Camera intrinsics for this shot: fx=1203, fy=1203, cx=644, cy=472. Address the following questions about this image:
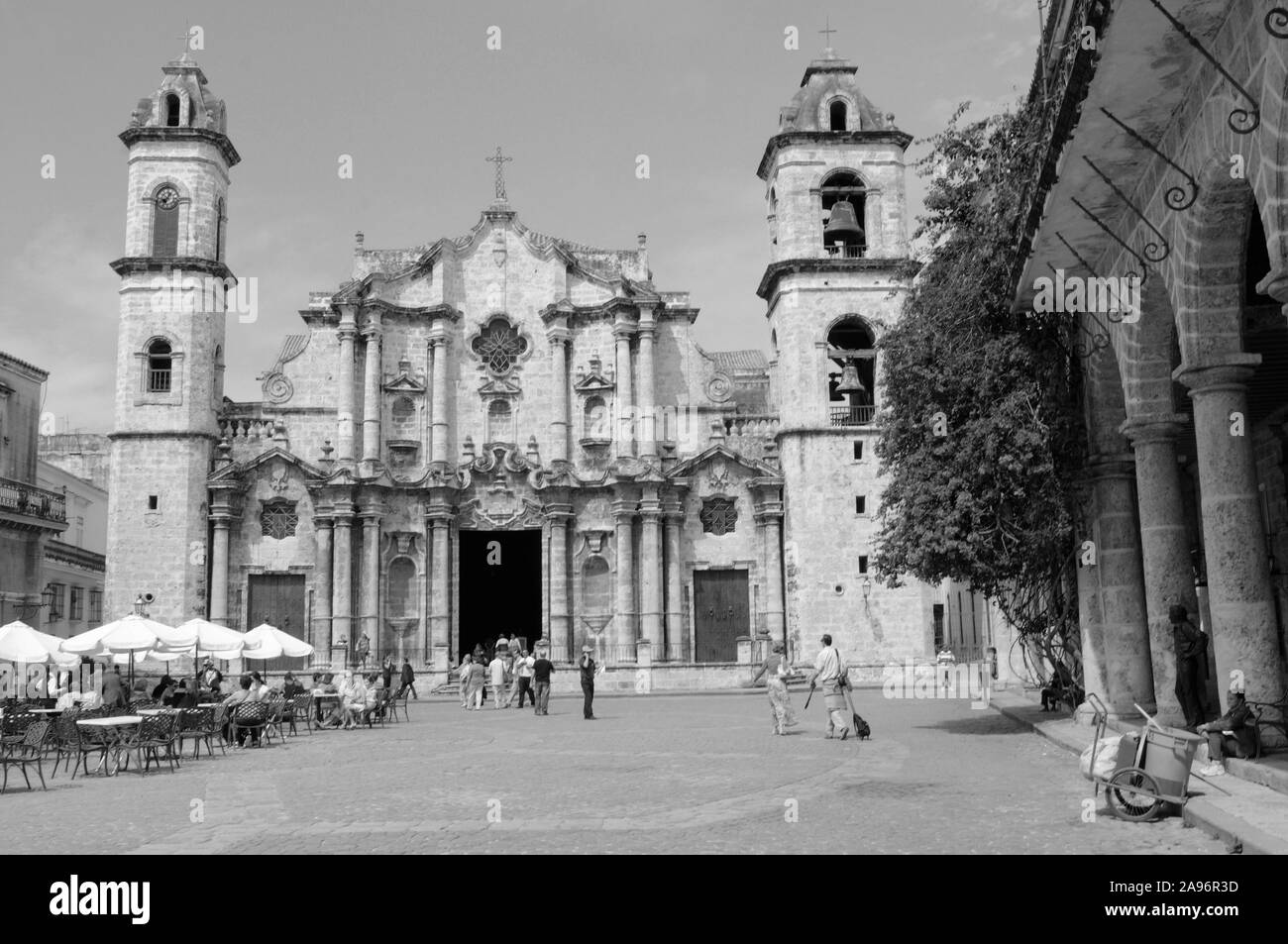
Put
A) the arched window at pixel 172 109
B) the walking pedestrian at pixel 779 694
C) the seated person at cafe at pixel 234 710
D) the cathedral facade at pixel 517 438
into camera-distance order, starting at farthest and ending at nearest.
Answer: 1. the arched window at pixel 172 109
2. the cathedral facade at pixel 517 438
3. the seated person at cafe at pixel 234 710
4. the walking pedestrian at pixel 779 694

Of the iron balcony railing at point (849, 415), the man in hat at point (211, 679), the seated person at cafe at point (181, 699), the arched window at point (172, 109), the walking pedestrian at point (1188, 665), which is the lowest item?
the seated person at cafe at point (181, 699)

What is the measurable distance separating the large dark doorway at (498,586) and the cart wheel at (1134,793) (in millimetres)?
28947

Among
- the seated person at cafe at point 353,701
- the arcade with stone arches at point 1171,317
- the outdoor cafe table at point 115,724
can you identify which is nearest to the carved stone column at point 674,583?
the seated person at cafe at point 353,701

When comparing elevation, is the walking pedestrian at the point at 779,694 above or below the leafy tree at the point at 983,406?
below

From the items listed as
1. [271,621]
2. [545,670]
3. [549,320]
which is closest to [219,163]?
[549,320]

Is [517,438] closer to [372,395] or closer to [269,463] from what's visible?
[372,395]

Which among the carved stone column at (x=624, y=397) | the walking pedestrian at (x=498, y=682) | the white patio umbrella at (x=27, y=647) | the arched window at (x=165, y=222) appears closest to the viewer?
A: the white patio umbrella at (x=27, y=647)

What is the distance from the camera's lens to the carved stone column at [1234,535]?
11.2 metres

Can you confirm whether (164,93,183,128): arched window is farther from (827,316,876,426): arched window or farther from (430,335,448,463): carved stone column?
(827,316,876,426): arched window

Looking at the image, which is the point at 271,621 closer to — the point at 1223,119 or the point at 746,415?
the point at 746,415

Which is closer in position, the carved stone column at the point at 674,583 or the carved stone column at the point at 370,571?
the carved stone column at the point at 370,571

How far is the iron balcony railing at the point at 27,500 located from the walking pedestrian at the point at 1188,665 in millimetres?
32175

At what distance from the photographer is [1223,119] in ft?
33.0

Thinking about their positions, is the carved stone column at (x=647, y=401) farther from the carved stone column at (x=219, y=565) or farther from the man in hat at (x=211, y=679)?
the man in hat at (x=211, y=679)
